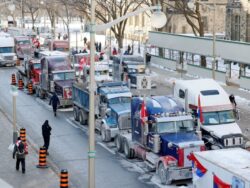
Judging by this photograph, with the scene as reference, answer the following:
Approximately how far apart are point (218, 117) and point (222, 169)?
33.6 feet

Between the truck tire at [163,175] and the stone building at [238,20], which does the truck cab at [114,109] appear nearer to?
the truck tire at [163,175]

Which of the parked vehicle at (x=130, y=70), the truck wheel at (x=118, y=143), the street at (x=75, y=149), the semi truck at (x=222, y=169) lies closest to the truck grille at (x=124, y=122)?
the truck wheel at (x=118, y=143)

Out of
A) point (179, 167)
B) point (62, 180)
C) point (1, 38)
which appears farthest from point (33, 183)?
point (1, 38)

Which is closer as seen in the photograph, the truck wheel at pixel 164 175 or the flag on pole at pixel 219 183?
the flag on pole at pixel 219 183

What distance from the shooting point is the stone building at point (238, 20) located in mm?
60188

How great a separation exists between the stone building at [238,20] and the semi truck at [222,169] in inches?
1649

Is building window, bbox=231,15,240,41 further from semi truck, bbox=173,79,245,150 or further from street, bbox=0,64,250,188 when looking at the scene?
semi truck, bbox=173,79,245,150

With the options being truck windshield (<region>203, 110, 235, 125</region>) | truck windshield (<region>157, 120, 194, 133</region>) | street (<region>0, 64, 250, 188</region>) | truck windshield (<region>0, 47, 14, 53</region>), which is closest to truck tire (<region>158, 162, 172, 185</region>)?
street (<region>0, 64, 250, 188</region>)

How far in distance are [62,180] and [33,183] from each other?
1841mm

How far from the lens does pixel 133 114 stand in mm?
26625

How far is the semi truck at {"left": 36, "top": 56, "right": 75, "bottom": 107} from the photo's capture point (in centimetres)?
3966

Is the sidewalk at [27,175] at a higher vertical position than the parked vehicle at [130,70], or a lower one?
lower

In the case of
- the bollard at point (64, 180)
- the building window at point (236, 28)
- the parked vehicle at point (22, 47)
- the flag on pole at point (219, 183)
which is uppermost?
the building window at point (236, 28)

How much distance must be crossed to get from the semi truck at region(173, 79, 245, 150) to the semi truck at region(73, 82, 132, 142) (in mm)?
3320
